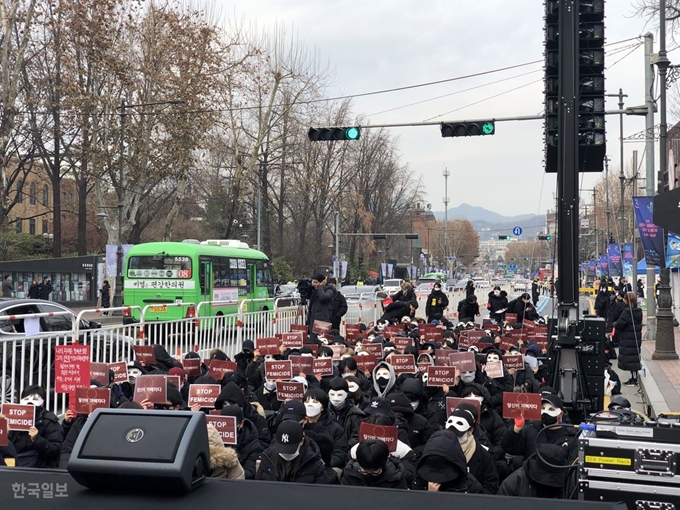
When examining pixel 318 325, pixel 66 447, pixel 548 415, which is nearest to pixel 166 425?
pixel 66 447

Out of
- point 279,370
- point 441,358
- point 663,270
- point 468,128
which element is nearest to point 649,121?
point 663,270

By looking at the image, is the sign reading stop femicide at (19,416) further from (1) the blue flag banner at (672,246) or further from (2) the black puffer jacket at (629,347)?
(1) the blue flag banner at (672,246)

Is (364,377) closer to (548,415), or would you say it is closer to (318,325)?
(548,415)

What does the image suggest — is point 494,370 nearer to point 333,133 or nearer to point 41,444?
point 41,444

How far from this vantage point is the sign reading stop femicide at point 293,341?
12.2 metres

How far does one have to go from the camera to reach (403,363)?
9.82m

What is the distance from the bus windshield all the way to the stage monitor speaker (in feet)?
73.0

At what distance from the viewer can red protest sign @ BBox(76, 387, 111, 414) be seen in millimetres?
7430

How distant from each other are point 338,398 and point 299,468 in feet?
7.81

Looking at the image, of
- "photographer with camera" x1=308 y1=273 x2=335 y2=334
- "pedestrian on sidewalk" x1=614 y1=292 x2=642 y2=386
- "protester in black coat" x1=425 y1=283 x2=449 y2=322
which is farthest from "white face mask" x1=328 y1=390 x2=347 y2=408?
"protester in black coat" x1=425 y1=283 x2=449 y2=322

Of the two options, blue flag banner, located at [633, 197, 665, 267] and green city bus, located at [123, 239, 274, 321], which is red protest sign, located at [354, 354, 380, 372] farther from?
green city bus, located at [123, 239, 274, 321]

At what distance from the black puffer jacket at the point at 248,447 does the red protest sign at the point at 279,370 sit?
1.96m

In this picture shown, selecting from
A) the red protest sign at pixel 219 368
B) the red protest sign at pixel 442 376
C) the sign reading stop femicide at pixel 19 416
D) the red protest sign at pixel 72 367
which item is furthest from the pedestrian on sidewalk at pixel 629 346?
the sign reading stop femicide at pixel 19 416

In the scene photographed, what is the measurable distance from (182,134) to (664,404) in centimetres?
2364
